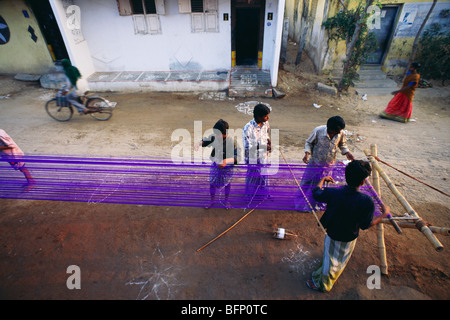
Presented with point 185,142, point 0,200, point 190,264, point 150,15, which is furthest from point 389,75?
point 0,200

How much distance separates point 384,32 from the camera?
845 cm

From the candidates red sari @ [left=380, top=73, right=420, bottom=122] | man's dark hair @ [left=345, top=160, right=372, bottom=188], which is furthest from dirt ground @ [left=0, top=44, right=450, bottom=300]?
man's dark hair @ [left=345, top=160, right=372, bottom=188]

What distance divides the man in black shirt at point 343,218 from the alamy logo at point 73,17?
9239 mm

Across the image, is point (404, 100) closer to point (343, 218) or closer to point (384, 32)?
point (384, 32)

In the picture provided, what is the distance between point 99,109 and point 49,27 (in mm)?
5478

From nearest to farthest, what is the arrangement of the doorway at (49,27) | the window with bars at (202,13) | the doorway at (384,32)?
the window with bars at (202,13), the doorway at (384,32), the doorway at (49,27)

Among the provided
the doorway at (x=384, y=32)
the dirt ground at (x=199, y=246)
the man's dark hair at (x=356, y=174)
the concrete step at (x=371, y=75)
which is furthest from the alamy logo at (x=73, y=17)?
the doorway at (x=384, y=32)

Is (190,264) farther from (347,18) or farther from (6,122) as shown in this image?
(347,18)

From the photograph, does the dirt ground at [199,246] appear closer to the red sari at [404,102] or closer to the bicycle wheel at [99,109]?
the red sari at [404,102]

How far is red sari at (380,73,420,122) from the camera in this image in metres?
5.55

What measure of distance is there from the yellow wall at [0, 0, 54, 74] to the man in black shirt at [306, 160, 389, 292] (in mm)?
11270

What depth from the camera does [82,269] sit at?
9.50ft

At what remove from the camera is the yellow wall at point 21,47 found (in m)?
8.47

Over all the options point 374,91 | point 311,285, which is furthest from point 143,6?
point 311,285
